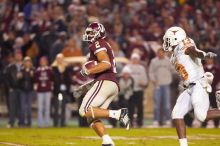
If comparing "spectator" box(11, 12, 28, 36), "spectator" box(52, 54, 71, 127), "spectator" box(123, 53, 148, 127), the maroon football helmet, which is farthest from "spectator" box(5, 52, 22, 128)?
the maroon football helmet

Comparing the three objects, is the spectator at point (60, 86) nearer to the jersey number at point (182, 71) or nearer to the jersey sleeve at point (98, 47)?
the jersey sleeve at point (98, 47)

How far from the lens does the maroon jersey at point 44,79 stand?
17359 mm

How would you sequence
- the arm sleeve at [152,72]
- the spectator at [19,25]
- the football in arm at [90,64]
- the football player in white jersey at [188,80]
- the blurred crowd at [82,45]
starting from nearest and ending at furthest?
1. the football player in white jersey at [188,80]
2. the football in arm at [90,64]
3. the blurred crowd at [82,45]
4. the arm sleeve at [152,72]
5. the spectator at [19,25]

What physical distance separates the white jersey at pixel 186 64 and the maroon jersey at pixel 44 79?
7.87m

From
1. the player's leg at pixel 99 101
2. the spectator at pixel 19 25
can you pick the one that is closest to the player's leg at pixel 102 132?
the player's leg at pixel 99 101

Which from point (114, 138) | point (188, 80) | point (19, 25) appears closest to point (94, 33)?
point (188, 80)

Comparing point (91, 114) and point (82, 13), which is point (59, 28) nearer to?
point (82, 13)

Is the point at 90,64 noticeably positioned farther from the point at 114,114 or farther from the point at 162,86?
the point at 162,86

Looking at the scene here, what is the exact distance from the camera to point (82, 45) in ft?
62.8

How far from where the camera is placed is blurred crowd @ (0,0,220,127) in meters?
17.5

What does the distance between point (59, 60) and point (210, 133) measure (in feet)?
15.3

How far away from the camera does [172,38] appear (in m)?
9.88

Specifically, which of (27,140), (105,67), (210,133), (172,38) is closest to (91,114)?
(105,67)

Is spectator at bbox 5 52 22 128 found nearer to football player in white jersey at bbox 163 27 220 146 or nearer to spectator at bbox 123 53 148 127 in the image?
spectator at bbox 123 53 148 127
